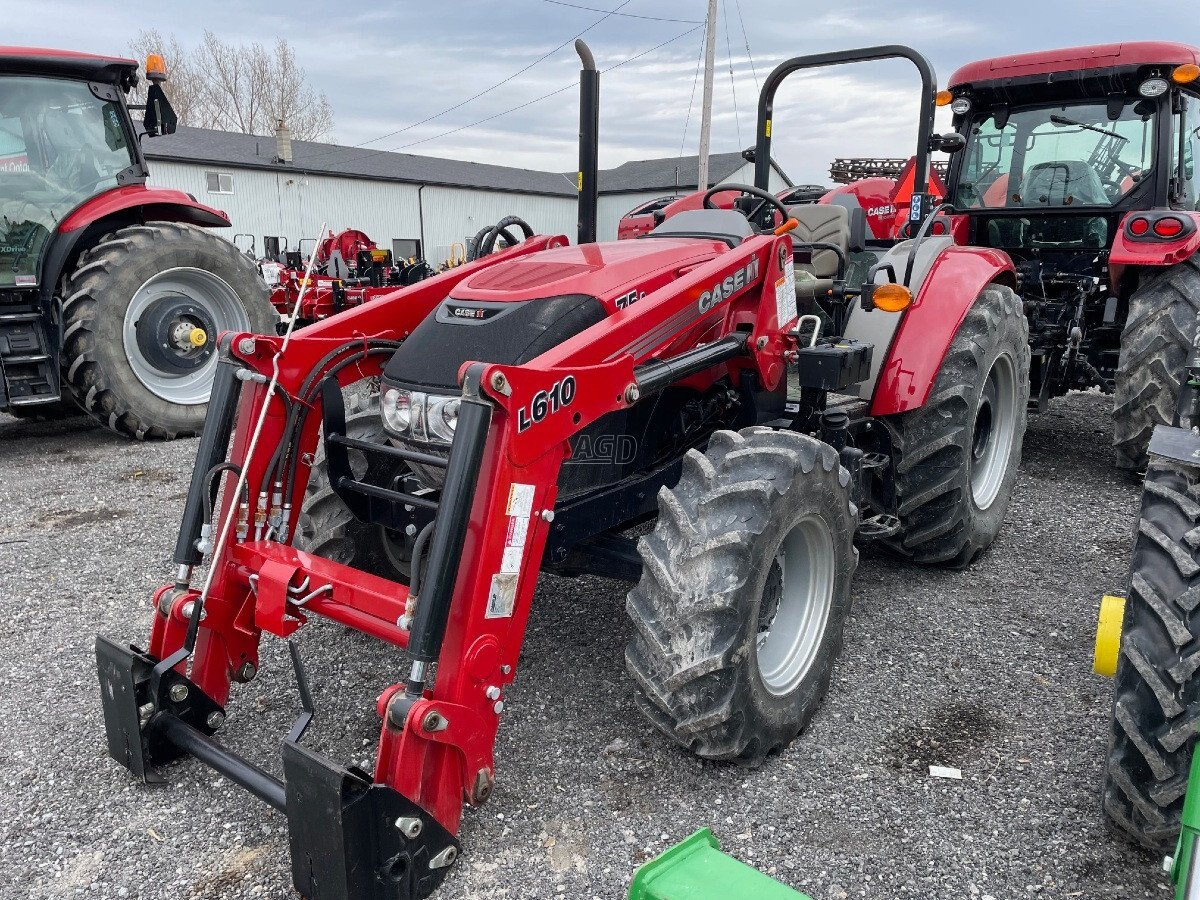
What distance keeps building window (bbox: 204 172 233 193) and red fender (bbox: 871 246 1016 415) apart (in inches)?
1052

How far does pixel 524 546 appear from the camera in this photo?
2340 millimetres

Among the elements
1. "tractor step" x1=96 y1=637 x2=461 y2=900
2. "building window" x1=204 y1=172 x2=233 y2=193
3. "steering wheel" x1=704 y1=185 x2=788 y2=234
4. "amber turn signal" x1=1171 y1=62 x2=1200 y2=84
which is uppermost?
"building window" x1=204 y1=172 x2=233 y2=193

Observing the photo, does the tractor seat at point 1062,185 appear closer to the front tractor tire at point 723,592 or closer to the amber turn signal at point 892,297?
the amber turn signal at point 892,297

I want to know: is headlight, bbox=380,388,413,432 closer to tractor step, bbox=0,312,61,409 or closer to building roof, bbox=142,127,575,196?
tractor step, bbox=0,312,61,409

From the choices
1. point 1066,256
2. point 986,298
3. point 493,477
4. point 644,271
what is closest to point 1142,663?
point 493,477

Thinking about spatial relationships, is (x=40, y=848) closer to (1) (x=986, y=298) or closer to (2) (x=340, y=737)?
(2) (x=340, y=737)

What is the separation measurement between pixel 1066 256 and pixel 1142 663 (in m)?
4.47

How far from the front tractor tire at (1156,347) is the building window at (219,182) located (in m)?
A: 26.4

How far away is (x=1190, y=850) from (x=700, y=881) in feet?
2.94

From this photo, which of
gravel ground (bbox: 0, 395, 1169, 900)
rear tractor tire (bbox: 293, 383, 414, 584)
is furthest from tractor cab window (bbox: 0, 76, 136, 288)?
rear tractor tire (bbox: 293, 383, 414, 584)

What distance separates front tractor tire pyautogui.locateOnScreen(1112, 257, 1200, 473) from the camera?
5000mm

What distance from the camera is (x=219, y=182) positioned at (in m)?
27.1

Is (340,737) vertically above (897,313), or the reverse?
(897,313)

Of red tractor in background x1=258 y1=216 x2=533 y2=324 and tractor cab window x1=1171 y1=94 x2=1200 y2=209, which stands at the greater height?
tractor cab window x1=1171 y1=94 x2=1200 y2=209
